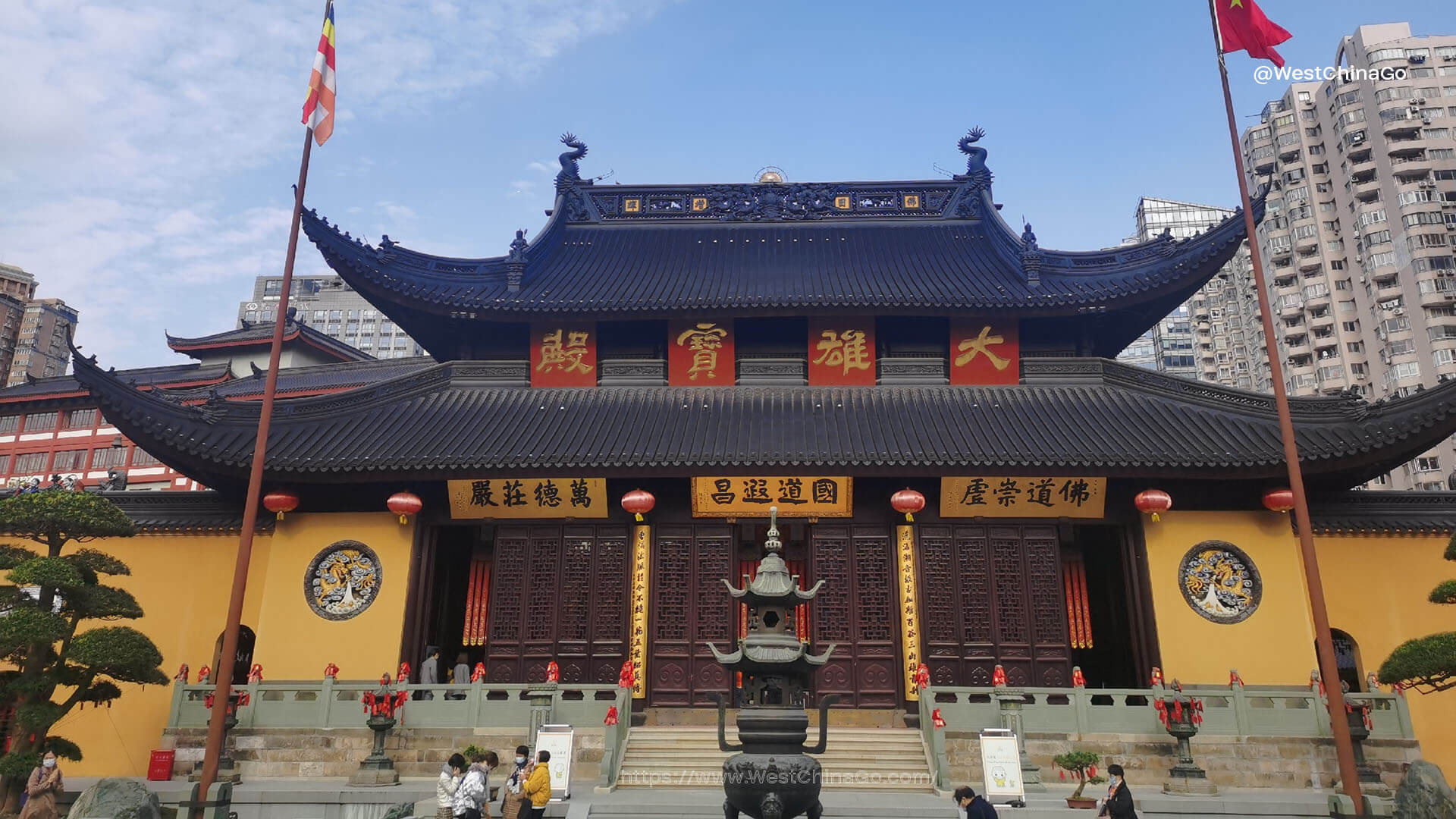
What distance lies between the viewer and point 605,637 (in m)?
13.7

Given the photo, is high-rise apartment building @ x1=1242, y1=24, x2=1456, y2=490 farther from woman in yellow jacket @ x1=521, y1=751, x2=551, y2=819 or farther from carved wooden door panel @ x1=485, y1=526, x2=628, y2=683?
woman in yellow jacket @ x1=521, y1=751, x2=551, y2=819

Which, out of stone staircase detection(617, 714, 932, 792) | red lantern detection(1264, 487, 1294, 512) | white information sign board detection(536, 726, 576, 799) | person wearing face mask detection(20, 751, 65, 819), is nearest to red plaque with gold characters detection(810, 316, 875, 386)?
stone staircase detection(617, 714, 932, 792)

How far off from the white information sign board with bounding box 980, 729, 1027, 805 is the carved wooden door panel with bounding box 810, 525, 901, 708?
115 inches

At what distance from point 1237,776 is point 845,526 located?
6.17 metres

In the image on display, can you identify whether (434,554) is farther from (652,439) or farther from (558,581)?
(652,439)

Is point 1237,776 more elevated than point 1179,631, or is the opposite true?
point 1179,631

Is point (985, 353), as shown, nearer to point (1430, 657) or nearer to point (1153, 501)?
point (1153, 501)

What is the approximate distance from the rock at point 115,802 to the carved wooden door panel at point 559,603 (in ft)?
17.4

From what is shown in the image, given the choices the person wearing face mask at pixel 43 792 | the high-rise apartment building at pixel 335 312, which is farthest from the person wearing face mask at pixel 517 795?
the high-rise apartment building at pixel 335 312

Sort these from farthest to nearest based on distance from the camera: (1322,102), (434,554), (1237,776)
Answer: (1322,102) → (434,554) → (1237,776)

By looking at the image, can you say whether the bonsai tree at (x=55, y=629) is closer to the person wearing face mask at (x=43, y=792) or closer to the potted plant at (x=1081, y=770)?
the person wearing face mask at (x=43, y=792)

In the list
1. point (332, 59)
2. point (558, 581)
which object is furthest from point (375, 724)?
point (332, 59)

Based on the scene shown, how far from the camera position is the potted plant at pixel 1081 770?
31.6ft

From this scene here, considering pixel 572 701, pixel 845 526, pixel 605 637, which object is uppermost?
pixel 845 526
